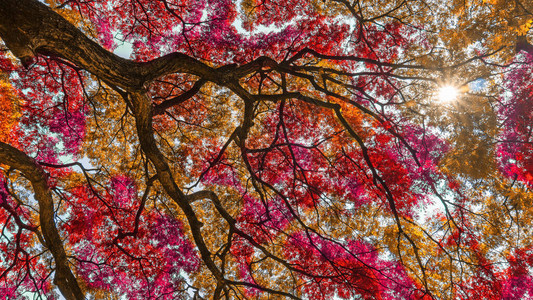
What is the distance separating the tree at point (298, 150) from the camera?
4680mm

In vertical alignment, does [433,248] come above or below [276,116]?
below

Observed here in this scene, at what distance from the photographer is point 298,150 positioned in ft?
24.0

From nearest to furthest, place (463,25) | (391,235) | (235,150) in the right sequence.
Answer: (463,25)
(391,235)
(235,150)

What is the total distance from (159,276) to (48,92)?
5742 millimetres

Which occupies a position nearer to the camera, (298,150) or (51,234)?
(51,234)

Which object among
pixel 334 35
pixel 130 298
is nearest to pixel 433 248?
pixel 334 35

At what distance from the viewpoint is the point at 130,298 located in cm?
755

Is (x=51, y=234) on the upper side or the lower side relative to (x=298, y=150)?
lower

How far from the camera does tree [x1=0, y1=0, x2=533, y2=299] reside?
4680mm

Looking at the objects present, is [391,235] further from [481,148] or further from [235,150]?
[235,150]

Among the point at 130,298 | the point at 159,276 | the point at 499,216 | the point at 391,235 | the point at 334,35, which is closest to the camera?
the point at 391,235

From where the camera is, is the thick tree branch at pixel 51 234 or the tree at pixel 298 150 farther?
the tree at pixel 298 150

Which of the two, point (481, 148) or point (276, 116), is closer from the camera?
point (481, 148)

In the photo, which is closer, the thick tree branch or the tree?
the thick tree branch
